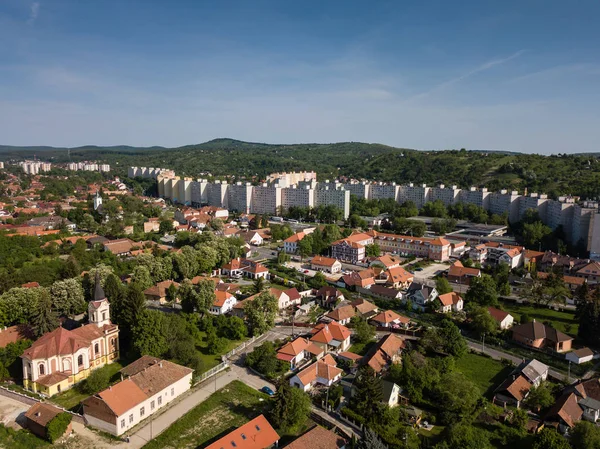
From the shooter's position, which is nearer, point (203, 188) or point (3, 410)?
point (3, 410)

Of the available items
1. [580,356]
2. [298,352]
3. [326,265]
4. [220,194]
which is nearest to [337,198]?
[220,194]

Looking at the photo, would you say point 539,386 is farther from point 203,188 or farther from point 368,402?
point 203,188

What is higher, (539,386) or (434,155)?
(434,155)

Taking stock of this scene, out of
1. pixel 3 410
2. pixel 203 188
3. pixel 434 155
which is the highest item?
pixel 434 155

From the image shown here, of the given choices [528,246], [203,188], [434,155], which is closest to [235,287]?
[528,246]

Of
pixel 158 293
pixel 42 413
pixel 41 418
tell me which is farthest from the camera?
pixel 158 293

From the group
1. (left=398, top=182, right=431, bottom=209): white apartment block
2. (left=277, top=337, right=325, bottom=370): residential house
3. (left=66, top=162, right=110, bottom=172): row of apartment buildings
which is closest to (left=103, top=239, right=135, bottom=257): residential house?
(left=277, top=337, right=325, bottom=370): residential house

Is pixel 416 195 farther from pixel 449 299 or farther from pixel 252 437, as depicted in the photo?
pixel 252 437
